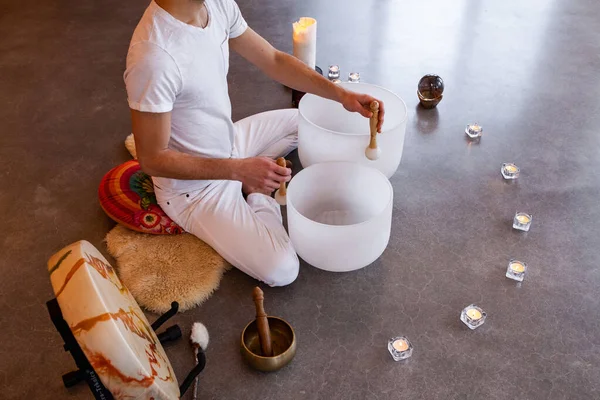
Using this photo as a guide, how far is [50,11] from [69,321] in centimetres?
244

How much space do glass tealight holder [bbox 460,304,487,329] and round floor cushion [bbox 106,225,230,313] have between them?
1.93ft

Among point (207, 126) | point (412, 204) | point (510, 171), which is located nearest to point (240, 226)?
point (207, 126)

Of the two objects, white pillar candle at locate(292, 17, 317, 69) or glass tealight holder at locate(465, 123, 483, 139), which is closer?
glass tealight holder at locate(465, 123, 483, 139)

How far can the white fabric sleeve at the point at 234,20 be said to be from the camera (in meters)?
1.47

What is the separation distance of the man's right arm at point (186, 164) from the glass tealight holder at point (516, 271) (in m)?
0.60

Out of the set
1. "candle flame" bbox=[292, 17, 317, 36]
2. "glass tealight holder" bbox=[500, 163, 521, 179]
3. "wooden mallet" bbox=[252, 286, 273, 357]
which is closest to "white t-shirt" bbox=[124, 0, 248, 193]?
"wooden mallet" bbox=[252, 286, 273, 357]

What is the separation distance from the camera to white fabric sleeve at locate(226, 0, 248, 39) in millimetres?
1467

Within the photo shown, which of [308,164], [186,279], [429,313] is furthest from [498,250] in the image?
[186,279]

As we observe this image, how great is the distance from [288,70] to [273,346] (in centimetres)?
75

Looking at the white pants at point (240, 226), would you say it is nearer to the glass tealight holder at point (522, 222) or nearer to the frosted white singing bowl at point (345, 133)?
the frosted white singing bowl at point (345, 133)

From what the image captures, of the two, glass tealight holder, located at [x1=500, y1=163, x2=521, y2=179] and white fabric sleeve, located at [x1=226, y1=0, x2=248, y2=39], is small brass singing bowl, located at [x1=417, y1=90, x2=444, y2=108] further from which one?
white fabric sleeve, located at [x1=226, y1=0, x2=248, y2=39]

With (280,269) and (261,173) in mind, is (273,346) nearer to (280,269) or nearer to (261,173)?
(280,269)

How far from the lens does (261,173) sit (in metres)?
1.31

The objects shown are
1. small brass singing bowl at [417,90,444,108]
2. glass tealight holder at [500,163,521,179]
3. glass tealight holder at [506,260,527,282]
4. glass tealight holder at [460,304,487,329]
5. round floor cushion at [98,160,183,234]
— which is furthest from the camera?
small brass singing bowl at [417,90,444,108]
